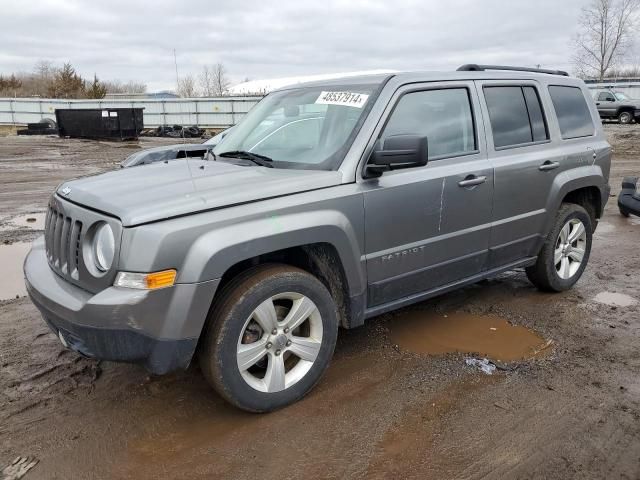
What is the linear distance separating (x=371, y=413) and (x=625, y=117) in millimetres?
30434

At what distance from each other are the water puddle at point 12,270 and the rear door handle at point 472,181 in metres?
4.17

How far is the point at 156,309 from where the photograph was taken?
263 cm

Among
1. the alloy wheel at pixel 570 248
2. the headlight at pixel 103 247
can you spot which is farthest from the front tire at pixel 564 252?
the headlight at pixel 103 247

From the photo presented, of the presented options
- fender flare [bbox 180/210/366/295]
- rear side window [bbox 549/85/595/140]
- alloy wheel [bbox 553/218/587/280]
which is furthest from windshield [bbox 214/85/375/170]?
alloy wheel [bbox 553/218/587/280]

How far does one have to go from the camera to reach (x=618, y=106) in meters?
28.2

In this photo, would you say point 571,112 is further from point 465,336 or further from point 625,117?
point 625,117

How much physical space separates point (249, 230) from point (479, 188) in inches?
76.5

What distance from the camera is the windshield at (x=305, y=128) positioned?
3.50 meters

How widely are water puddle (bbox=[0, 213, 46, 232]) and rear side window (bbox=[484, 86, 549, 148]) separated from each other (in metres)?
6.64

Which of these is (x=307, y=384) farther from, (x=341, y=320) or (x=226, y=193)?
(x=226, y=193)

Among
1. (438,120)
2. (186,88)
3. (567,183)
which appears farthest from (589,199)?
(186,88)

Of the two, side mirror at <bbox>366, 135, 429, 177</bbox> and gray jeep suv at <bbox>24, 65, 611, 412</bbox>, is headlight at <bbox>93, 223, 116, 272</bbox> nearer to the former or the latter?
gray jeep suv at <bbox>24, 65, 611, 412</bbox>

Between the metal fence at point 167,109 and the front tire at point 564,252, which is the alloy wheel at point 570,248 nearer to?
the front tire at point 564,252

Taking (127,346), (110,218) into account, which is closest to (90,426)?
(127,346)
